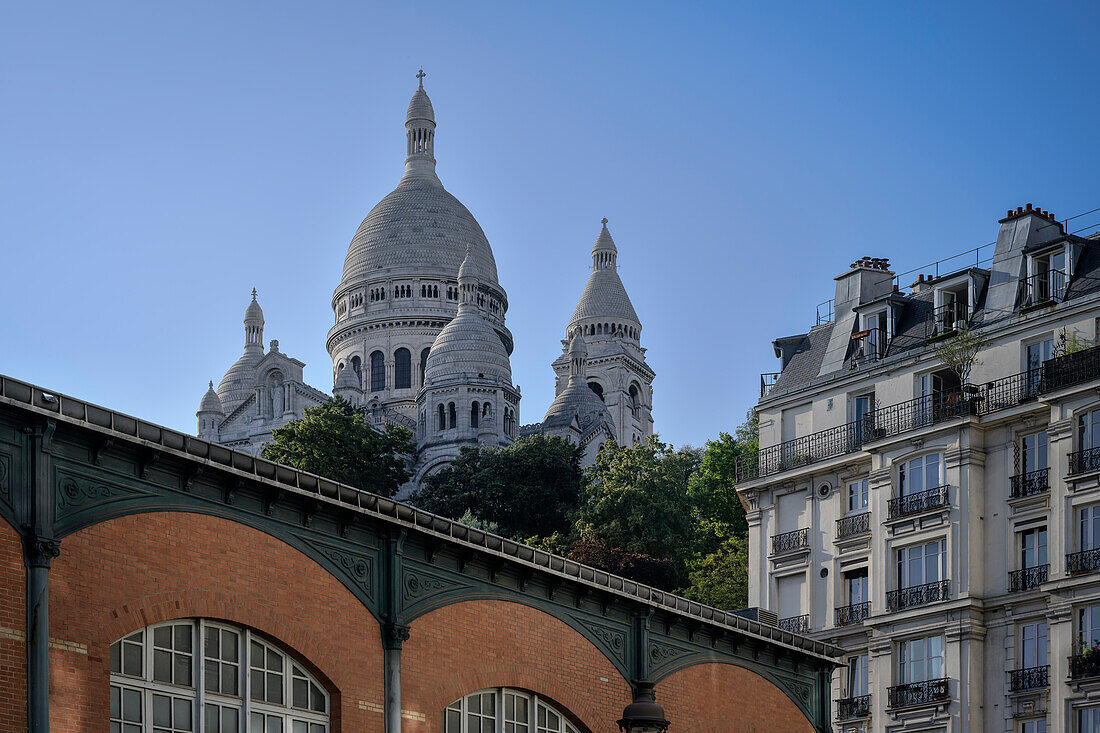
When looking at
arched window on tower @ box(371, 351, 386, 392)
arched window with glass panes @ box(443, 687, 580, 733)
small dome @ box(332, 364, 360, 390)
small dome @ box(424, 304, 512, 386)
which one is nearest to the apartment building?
arched window with glass panes @ box(443, 687, 580, 733)

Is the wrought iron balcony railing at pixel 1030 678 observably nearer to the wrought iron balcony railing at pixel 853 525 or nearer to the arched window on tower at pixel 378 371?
the wrought iron balcony railing at pixel 853 525

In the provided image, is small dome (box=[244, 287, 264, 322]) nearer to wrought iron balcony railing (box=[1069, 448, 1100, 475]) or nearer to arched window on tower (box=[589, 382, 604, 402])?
arched window on tower (box=[589, 382, 604, 402])

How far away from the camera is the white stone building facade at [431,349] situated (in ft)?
429

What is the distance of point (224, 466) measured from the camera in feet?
93.6

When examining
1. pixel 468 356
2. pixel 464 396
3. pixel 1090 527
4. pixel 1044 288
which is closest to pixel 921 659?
pixel 1090 527

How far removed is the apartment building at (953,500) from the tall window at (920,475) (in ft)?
0.16

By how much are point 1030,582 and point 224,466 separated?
2997 cm

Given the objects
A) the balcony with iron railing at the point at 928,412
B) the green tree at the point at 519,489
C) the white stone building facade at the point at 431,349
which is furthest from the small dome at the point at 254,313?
the balcony with iron railing at the point at 928,412

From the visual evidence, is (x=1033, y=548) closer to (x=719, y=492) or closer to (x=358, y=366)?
(x=719, y=492)

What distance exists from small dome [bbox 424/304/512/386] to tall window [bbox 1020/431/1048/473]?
8043cm

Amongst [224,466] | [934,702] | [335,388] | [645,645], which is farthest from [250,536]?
[335,388]

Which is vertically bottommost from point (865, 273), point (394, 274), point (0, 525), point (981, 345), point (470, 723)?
point (470, 723)

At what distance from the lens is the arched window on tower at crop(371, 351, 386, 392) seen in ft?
486

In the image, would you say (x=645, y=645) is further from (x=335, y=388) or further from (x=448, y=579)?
(x=335, y=388)
